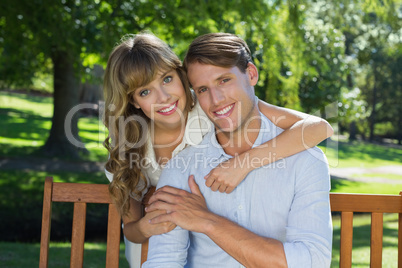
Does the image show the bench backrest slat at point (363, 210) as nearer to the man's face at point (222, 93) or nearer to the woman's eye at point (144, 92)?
the man's face at point (222, 93)

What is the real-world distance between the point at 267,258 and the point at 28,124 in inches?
696

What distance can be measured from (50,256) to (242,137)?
12.6ft

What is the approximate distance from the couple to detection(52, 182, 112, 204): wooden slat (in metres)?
0.10

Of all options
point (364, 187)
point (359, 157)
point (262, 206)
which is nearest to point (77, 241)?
point (262, 206)

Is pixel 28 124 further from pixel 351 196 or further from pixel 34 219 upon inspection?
pixel 351 196

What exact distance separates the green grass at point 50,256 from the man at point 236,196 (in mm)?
3168

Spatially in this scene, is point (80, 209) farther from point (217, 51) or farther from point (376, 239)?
point (376, 239)

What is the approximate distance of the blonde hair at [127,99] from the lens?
8.61 feet

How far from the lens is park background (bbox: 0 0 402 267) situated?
18.6 feet

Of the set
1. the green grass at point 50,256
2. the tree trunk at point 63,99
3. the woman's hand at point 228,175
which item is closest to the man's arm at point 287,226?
the woman's hand at point 228,175

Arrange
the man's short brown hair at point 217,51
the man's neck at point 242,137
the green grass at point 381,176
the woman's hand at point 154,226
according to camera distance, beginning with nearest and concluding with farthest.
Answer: the woman's hand at point 154,226, the man's short brown hair at point 217,51, the man's neck at point 242,137, the green grass at point 381,176

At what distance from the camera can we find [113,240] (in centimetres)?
258

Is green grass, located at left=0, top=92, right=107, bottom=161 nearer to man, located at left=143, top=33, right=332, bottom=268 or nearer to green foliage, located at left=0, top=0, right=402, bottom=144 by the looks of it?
green foliage, located at left=0, top=0, right=402, bottom=144

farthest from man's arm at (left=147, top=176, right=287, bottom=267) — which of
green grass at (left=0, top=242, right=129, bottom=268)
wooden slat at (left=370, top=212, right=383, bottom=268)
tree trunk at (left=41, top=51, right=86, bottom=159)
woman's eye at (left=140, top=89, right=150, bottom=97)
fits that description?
tree trunk at (left=41, top=51, right=86, bottom=159)
